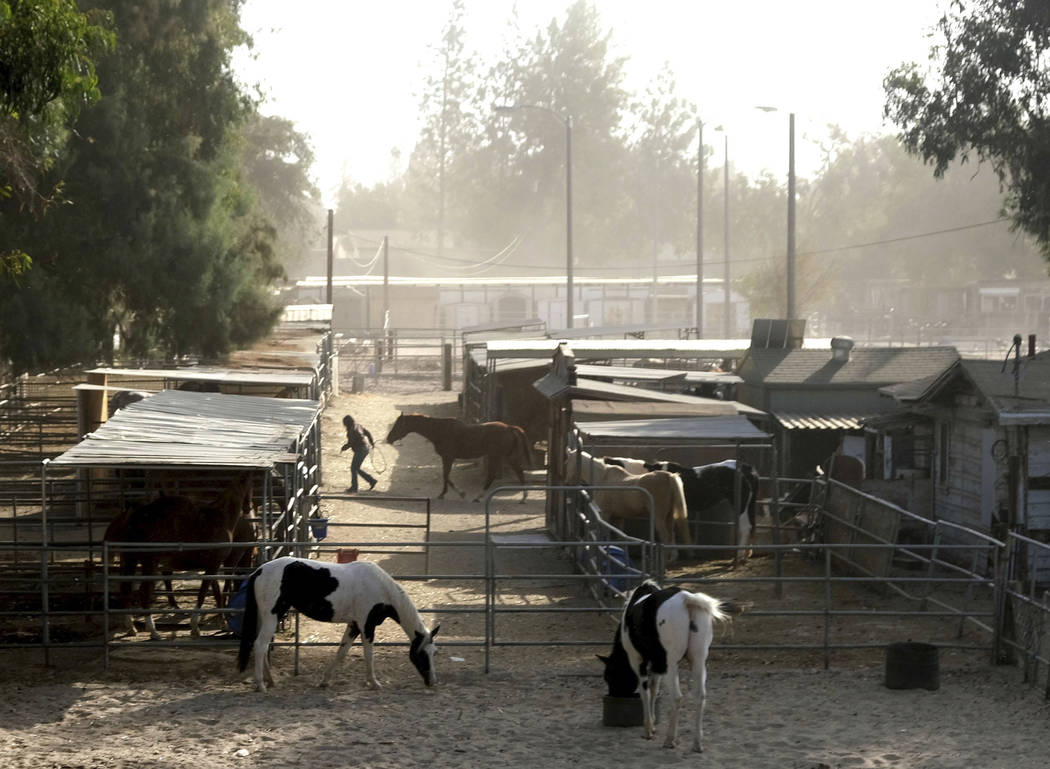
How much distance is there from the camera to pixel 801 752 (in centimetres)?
922

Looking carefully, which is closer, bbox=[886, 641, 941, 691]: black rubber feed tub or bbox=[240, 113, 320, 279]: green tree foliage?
bbox=[886, 641, 941, 691]: black rubber feed tub

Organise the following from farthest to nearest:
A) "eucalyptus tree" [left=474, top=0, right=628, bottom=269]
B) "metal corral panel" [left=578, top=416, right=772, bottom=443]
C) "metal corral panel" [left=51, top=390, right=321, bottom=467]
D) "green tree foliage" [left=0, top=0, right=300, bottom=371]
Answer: "eucalyptus tree" [left=474, top=0, right=628, bottom=269]
"green tree foliage" [left=0, top=0, right=300, bottom=371]
"metal corral panel" [left=578, top=416, right=772, bottom=443]
"metal corral panel" [left=51, top=390, right=321, bottom=467]

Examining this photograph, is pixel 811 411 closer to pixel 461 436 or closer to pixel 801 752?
pixel 461 436

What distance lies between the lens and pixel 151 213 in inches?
1112

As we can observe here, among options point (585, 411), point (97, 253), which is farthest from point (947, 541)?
point (97, 253)

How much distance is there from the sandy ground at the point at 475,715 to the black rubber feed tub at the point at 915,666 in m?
0.11

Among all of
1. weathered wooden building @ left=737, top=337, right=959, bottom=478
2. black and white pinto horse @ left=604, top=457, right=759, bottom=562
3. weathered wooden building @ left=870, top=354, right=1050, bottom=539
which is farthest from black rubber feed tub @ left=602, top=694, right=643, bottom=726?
weathered wooden building @ left=737, top=337, right=959, bottom=478

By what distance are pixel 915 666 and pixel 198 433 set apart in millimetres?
6750

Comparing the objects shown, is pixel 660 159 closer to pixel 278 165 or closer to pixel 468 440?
pixel 278 165

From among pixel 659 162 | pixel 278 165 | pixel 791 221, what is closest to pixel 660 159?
pixel 659 162

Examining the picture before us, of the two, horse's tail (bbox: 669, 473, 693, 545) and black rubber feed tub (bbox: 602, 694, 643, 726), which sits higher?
horse's tail (bbox: 669, 473, 693, 545)

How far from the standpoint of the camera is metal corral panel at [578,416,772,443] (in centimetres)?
1653

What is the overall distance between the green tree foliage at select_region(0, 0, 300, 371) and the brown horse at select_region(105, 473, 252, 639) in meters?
15.0

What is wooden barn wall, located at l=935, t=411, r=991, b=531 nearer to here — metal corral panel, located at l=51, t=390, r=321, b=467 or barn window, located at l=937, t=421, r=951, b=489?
barn window, located at l=937, t=421, r=951, b=489
